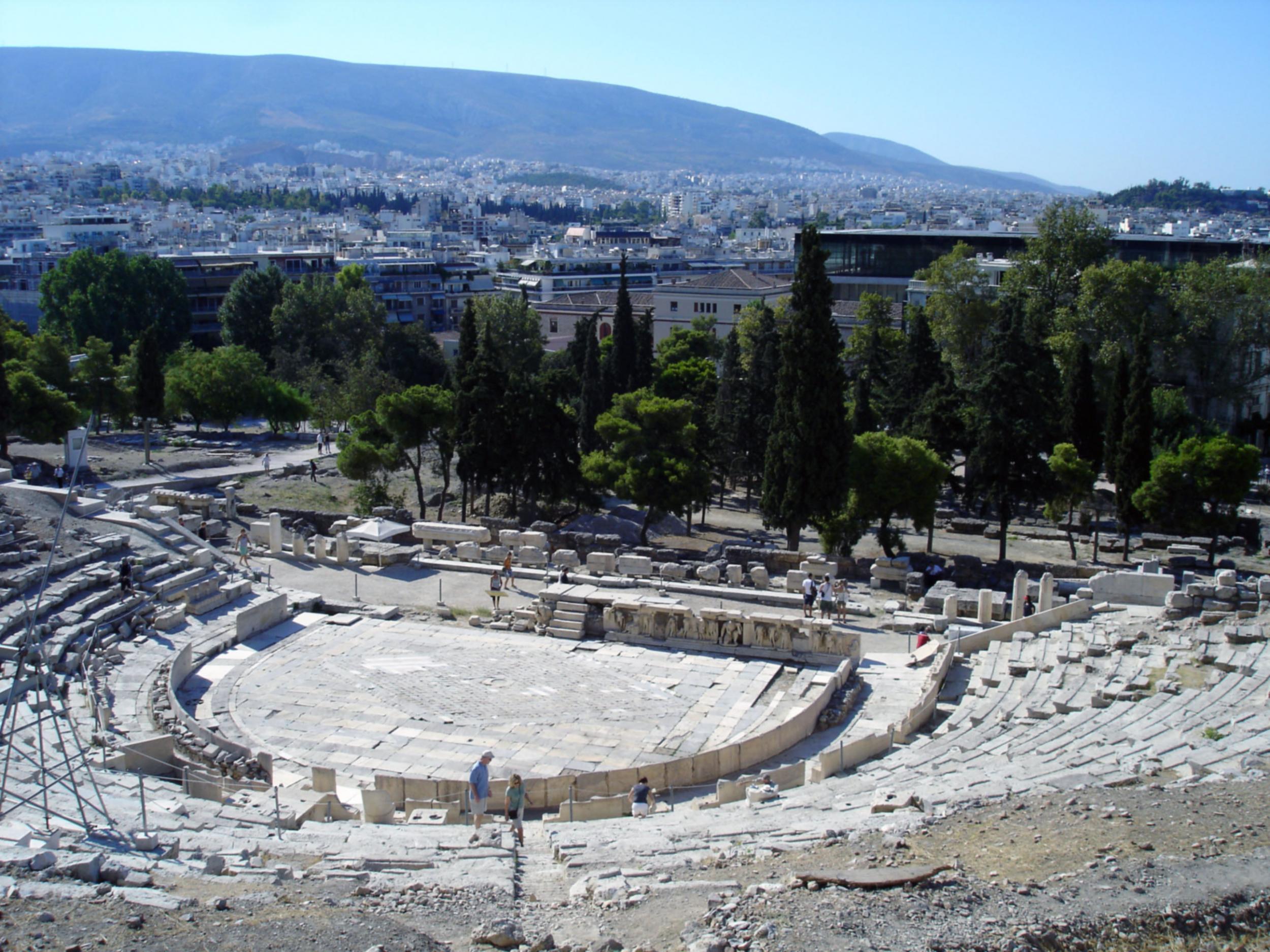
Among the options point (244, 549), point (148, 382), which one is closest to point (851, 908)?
point (244, 549)

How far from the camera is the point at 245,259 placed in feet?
320

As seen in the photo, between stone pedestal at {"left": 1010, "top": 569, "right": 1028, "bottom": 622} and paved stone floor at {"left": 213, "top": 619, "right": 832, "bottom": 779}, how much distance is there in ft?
17.4

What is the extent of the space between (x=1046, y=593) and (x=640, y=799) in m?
12.5

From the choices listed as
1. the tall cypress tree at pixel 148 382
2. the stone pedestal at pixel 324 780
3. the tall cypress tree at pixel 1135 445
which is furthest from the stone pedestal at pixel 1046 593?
the tall cypress tree at pixel 148 382

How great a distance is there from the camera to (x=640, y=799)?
51.4 feet

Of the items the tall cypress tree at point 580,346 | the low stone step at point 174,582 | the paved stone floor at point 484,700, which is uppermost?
the tall cypress tree at point 580,346

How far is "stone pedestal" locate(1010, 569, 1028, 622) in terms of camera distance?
24.2m

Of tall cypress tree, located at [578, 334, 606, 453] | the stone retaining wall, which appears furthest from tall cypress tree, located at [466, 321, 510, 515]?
the stone retaining wall

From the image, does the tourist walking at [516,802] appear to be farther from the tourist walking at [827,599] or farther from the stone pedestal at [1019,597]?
the stone pedestal at [1019,597]

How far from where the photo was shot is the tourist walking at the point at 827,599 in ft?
78.8

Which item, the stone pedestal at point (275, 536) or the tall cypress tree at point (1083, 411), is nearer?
the stone pedestal at point (275, 536)

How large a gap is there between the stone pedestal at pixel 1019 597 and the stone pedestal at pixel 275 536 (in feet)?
55.1

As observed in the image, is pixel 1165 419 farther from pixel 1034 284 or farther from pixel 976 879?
pixel 976 879

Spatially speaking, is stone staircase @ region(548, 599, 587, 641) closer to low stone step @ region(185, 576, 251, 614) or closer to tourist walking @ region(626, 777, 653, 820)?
low stone step @ region(185, 576, 251, 614)
